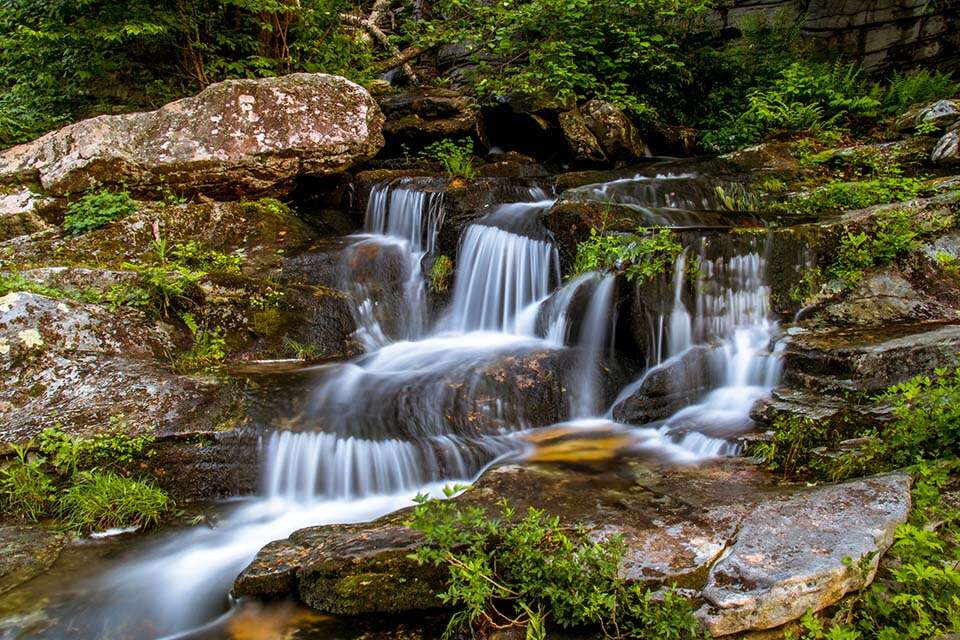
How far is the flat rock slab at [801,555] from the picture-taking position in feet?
7.83

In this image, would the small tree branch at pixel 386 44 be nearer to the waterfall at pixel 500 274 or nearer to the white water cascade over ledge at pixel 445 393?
the white water cascade over ledge at pixel 445 393

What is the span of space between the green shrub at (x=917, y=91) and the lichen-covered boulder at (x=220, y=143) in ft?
27.6

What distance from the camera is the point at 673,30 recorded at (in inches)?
461

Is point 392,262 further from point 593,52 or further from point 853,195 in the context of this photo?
point 593,52

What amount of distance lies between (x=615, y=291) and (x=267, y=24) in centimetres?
682

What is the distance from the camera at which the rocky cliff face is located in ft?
34.9

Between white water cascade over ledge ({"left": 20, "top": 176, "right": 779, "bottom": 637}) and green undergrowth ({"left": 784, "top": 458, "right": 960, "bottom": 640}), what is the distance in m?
1.68

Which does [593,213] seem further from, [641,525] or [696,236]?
[641,525]

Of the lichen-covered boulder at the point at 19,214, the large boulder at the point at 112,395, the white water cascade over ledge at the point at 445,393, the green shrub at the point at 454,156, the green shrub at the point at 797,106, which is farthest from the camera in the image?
the green shrub at the point at 797,106

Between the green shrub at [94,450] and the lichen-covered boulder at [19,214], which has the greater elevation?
the lichen-covered boulder at [19,214]

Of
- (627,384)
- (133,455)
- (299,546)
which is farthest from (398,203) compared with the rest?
(299,546)

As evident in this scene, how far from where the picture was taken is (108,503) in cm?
398

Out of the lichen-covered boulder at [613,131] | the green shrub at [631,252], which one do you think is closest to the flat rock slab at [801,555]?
the green shrub at [631,252]

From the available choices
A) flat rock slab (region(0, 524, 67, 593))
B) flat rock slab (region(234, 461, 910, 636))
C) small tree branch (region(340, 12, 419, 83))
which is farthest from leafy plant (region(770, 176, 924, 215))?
small tree branch (region(340, 12, 419, 83))
